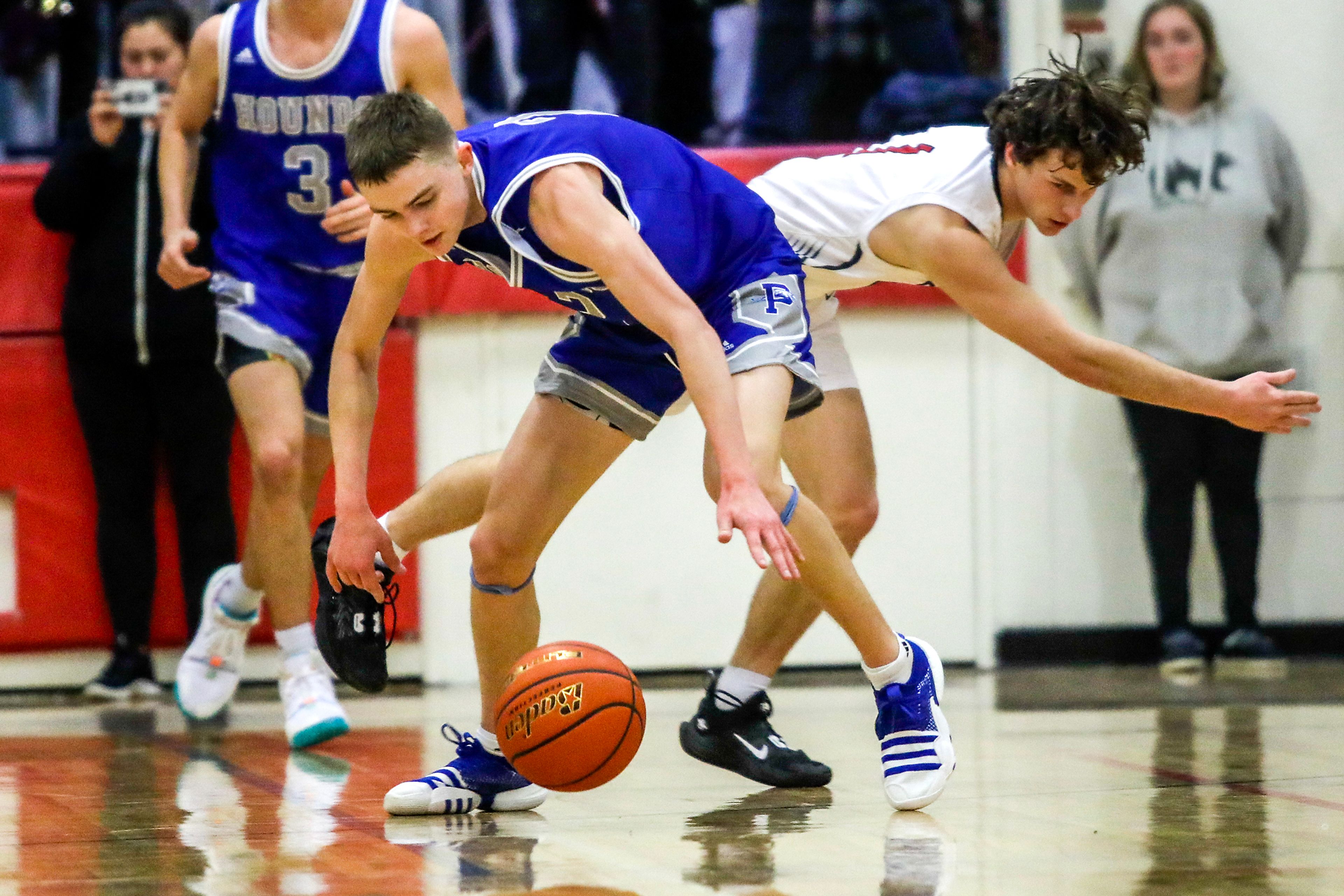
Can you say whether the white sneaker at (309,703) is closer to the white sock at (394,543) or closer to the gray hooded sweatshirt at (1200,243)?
the white sock at (394,543)

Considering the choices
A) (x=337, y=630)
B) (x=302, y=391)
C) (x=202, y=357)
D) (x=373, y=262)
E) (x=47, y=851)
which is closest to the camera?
(x=47, y=851)

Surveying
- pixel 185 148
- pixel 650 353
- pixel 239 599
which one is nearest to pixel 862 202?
pixel 650 353

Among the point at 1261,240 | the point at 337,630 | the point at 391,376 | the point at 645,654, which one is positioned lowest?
the point at 645,654

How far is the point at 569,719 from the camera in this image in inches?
127

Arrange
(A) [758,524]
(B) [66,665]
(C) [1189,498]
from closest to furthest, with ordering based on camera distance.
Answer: (A) [758,524], (B) [66,665], (C) [1189,498]

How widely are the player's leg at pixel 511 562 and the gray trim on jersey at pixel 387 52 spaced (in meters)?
1.50

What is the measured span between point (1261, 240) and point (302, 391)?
11.0ft

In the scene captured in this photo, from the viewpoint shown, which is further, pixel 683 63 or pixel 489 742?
pixel 683 63

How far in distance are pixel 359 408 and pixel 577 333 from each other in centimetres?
46

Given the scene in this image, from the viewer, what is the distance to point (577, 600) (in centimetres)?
601

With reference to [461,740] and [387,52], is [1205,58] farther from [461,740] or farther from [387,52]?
[461,740]

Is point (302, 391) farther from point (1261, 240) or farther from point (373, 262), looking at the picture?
point (1261, 240)

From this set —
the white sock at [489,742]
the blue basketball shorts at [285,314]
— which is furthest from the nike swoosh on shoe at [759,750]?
the blue basketball shorts at [285,314]

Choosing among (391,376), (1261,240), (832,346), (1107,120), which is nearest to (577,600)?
(391,376)
